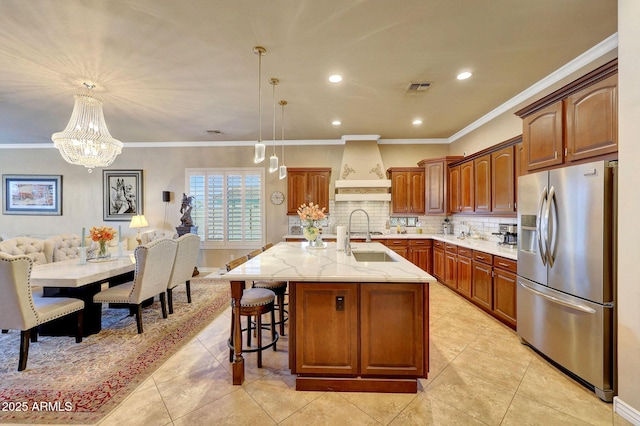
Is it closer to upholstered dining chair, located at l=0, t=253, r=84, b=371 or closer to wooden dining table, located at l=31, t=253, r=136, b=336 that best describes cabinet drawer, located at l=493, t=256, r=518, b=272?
wooden dining table, located at l=31, t=253, r=136, b=336

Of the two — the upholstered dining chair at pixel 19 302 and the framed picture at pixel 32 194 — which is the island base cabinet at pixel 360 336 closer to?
the upholstered dining chair at pixel 19 302

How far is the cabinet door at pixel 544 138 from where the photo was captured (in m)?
2.43

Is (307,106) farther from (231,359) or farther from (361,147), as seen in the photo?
(231,359)

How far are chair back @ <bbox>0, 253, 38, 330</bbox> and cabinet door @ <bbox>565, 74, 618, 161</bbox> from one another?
4740mm

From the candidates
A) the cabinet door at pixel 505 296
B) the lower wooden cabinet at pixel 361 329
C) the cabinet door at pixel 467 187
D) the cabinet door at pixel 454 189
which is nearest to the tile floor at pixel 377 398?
the lower wooden cabinet at pixel 361 329

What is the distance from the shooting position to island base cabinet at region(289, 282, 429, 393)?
79.0 inches

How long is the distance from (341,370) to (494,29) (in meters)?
3.09

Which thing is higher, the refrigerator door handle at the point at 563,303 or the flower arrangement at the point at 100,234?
the flower arrangement at the point at 100,234

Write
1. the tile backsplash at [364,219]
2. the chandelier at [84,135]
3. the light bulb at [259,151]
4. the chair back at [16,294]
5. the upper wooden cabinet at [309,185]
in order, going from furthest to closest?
the tile backsplash at [364,219] → the upper wooden cabinet at [309,185] → the chandelier at [84,135] → the light bulb at [259,151] → the chair back at [16,294]

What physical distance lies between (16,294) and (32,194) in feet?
19.2

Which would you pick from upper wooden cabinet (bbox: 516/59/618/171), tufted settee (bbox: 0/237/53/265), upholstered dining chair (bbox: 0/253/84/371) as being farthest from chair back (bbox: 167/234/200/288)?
upper wooden cabinet (bbox: 516/59/618/171)

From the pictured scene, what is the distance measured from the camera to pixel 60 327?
2.93 meters

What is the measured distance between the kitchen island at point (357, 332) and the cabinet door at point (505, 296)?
1639 mm

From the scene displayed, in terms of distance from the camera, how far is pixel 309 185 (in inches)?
222
